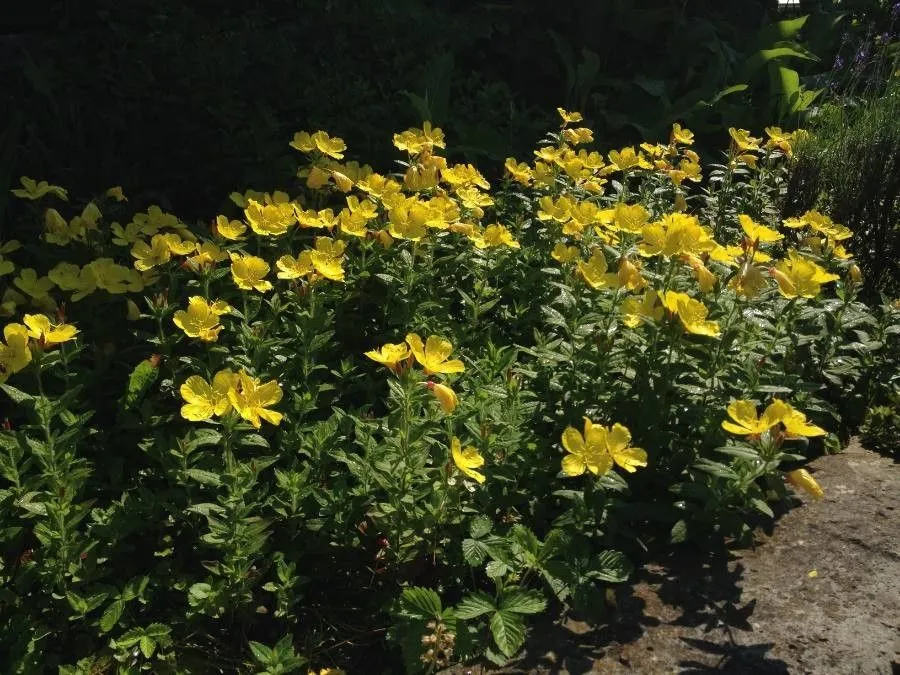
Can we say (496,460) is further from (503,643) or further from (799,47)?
(799,47)

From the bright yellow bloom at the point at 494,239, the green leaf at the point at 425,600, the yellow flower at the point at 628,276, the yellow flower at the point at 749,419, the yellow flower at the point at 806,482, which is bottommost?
the green leaf at the point at 425,600

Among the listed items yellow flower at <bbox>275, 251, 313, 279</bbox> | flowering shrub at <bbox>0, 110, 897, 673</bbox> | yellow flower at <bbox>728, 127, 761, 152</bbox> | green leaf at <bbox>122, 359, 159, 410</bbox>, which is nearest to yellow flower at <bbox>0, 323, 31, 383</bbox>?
flowering shrub at <bbox>0, 110, 897, 673</bbox>

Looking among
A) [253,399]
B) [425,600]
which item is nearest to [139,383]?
[253,399]

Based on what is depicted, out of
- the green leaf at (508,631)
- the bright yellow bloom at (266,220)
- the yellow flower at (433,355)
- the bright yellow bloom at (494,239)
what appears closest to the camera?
the green leaf at (508,631)

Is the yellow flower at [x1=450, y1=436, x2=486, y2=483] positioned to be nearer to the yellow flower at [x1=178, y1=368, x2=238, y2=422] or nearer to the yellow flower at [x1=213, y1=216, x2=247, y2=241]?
the yellow flower at [x1=178, y1=368, x2=238, y2=422]

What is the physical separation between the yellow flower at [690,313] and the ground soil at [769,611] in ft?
2.08

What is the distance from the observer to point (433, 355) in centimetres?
225

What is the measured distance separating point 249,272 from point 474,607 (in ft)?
3.96

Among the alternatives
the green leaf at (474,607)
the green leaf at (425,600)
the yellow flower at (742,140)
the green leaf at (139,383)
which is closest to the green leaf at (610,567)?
the green leaf at (474,607)

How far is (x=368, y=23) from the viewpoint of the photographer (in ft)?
15.9

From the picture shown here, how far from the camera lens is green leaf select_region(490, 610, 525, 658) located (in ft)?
6.50

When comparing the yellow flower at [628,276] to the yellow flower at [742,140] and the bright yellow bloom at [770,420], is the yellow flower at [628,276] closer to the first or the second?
the bright yellow bloom at [770,420]

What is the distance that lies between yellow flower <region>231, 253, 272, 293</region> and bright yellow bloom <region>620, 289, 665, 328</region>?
1.05 meters

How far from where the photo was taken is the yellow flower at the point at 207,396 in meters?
2.12
